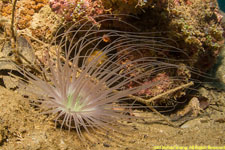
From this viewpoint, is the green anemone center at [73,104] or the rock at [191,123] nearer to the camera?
the green anemone center at [73,104]

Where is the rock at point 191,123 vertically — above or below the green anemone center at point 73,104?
below

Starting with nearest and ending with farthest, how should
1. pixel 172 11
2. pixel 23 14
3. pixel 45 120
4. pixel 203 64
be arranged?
pixel 45 120
pixel 172 11
pixel 23 14
pixel 203 64

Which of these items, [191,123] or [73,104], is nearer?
[73,104]

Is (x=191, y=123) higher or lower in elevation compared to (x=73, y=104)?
lower

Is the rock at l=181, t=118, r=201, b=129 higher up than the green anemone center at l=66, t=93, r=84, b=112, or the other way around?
the green anemone center at l=66, t=93, r=84, b=112

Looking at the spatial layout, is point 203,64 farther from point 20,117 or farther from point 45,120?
point 20,117

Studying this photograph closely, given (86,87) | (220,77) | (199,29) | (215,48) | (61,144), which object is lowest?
(61,144)

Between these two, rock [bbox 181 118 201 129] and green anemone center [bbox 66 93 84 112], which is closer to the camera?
green anemone center [bbox 66 93 84 112]

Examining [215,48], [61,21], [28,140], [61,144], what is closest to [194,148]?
[61,144]

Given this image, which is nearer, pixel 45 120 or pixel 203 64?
pixel 45 120

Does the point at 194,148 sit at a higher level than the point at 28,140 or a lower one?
higher

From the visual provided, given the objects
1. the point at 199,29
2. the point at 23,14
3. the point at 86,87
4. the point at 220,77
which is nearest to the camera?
the point at 86,87
